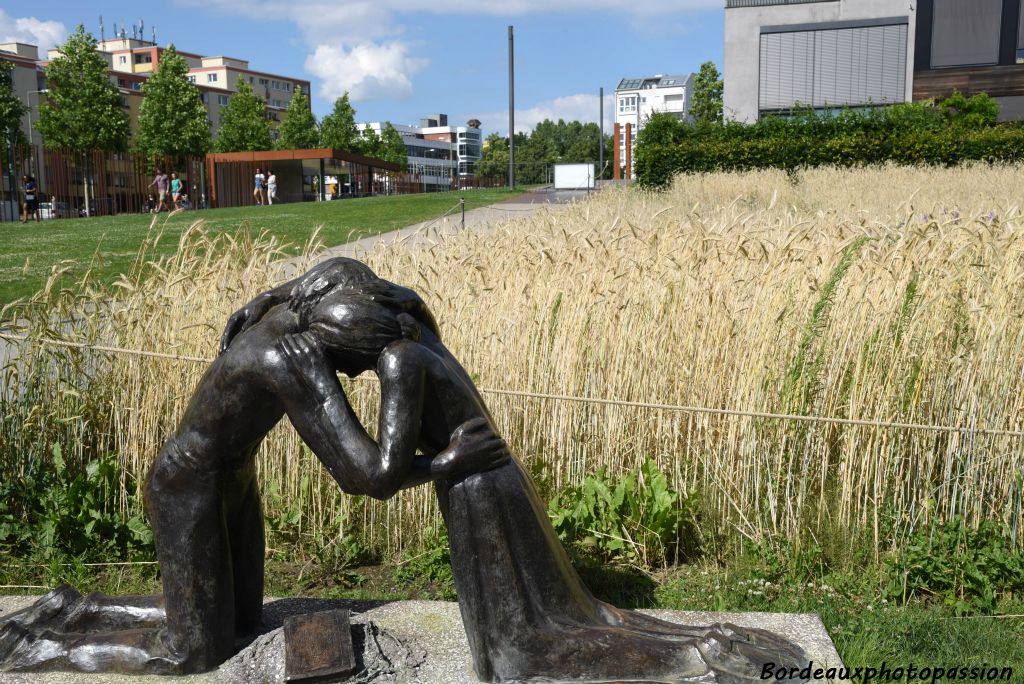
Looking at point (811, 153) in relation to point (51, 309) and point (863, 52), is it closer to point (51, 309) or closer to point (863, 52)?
point (863, 52)

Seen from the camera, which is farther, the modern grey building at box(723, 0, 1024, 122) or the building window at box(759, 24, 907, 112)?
the building window at box(759, 24, 907, 112)

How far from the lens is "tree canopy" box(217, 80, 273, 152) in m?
49.4

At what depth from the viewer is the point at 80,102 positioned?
34344 mm

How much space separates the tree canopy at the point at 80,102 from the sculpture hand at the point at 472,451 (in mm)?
37000

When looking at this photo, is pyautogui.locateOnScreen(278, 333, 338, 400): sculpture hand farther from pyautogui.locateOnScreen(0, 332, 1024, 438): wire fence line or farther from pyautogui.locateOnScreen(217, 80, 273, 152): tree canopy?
pyautogui.locateOnScreen(217, 80, 273, 152): tree canopy

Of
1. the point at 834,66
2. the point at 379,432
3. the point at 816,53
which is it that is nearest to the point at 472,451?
the point at 379,432

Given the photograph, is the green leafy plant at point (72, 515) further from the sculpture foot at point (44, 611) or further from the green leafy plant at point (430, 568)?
the sculpture foot at point (44, 611)

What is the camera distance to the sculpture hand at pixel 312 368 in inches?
87.9

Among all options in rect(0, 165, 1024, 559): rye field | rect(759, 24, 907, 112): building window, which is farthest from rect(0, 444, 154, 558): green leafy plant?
rect(759, 24, 907, 112): building window

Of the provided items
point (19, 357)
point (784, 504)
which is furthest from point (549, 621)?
point (19, 357)

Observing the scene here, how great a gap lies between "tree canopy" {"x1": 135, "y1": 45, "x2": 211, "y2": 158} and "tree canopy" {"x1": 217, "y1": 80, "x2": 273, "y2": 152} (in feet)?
30.0

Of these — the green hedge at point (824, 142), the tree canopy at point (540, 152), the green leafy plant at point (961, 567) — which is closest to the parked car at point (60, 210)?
the green hedge at point (824, 142)

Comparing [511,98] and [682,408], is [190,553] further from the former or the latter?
[511,98]

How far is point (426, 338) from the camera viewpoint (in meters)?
2.42
